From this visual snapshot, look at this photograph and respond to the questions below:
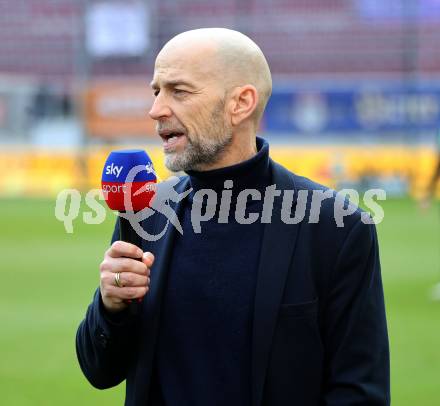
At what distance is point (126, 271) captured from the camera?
2.37 metres

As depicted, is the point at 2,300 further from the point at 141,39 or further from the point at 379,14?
the point at 379,14

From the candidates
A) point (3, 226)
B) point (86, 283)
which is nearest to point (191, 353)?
point (86, 283)

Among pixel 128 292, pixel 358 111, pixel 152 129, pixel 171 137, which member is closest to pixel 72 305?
pixel 171 137

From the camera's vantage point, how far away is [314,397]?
246cm

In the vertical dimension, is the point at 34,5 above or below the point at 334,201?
above

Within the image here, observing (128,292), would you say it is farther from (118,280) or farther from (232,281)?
(232,281)

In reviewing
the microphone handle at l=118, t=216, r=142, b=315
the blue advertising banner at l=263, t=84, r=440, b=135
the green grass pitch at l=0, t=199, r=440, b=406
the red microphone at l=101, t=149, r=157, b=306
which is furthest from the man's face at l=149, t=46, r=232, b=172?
the blue advertising banner at l=263, t=84, r=440, b=135

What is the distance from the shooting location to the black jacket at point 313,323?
2.42 metres

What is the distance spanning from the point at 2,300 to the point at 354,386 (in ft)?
27.3

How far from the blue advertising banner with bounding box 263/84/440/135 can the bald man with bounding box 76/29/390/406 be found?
20.8 meters

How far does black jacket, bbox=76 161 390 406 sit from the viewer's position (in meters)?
2.42

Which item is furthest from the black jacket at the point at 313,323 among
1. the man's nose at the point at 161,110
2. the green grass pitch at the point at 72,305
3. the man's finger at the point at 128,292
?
the green grass pitch at the point at 72,305

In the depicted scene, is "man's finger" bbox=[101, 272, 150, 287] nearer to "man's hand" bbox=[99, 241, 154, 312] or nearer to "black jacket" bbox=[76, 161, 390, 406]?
"man's hand" bbox=[99, 241, 154, 312]

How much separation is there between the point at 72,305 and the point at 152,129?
13893 mm
